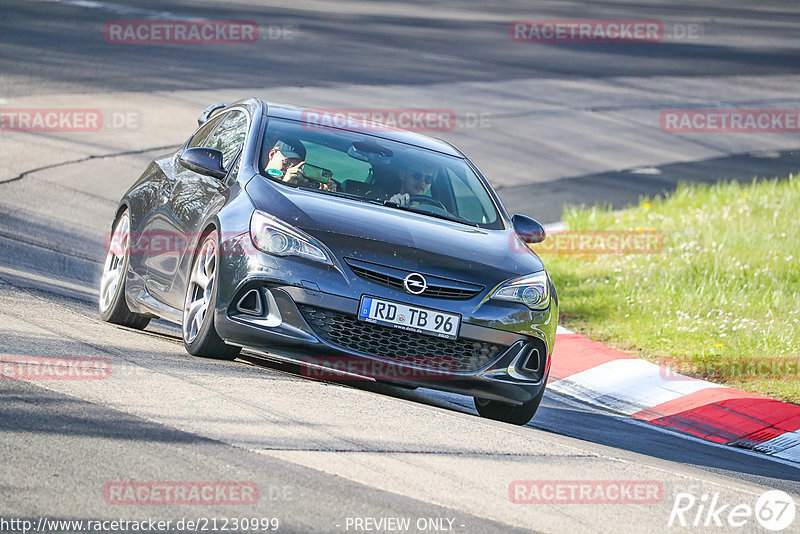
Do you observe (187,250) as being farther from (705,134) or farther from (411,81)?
(705,134)

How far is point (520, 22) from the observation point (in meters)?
33.3

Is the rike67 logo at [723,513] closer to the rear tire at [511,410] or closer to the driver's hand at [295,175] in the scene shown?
the rear tire at [511,410]

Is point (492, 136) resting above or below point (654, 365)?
above

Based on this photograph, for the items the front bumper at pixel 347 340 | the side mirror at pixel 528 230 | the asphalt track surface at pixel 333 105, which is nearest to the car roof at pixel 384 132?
the side mirror at pixel 528 230

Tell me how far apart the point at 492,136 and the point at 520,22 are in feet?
47.8

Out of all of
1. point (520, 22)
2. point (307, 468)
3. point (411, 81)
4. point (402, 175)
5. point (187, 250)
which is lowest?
point (307, 468)

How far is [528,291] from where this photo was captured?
718cm

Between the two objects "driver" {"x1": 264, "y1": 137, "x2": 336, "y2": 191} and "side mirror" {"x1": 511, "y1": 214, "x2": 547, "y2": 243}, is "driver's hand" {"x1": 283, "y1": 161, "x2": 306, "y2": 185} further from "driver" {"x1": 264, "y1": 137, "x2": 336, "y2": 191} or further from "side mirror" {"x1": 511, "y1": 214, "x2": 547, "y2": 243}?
"side mirror" {"x1": 511, "y1": 214, "x2": 547, "y2": 243}

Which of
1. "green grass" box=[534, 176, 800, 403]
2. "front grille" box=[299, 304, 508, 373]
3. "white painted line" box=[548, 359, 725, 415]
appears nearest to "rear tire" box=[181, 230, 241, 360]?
"front grille" box=[299, 304, 508, 373]

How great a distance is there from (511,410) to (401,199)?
1.52 meters

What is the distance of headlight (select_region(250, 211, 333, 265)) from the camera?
6801 mm

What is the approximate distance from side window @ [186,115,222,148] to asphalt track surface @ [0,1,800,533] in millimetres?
1428

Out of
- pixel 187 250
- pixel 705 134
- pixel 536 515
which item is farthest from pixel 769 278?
pixel 705 134

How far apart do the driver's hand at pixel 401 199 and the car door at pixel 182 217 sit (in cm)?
106
